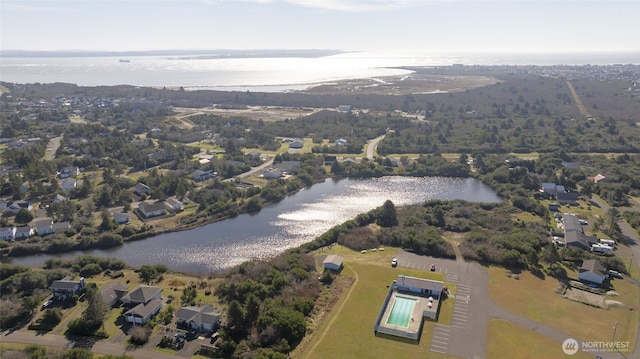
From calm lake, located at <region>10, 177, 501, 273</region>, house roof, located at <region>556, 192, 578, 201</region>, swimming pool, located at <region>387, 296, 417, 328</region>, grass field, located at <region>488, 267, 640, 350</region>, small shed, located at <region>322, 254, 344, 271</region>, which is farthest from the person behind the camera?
house roof, located at <region>556, 192, 578, 201</region>

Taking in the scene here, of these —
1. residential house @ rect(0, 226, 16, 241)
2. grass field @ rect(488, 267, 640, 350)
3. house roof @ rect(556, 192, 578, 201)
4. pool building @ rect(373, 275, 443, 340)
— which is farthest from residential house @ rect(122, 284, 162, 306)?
house roof @ rect(556, 192, 578, 201)

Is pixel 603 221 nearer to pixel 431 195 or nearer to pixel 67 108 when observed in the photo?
pixel 431 195

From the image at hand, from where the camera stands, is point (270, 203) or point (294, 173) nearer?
point (270, 203)

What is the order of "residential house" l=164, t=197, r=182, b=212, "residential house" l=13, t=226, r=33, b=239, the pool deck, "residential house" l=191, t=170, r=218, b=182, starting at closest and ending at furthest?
the pool deck < "residential house" l=13, t=226, r=33, b=239 < "residential house" l=164, t=197, r=182, b=212 < "residential house" l=191, t=170, r=218, b=182

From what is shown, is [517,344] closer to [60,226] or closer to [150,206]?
[150,206]

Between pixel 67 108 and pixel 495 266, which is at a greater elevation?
pixel 67 108

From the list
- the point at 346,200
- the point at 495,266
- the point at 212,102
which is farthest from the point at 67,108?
the point at 495,266

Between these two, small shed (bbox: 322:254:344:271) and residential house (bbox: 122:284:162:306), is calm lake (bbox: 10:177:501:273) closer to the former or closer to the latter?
residential house (bbox: 122:284:162:306)

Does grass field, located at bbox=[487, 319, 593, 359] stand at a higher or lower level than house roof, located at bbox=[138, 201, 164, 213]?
lower
